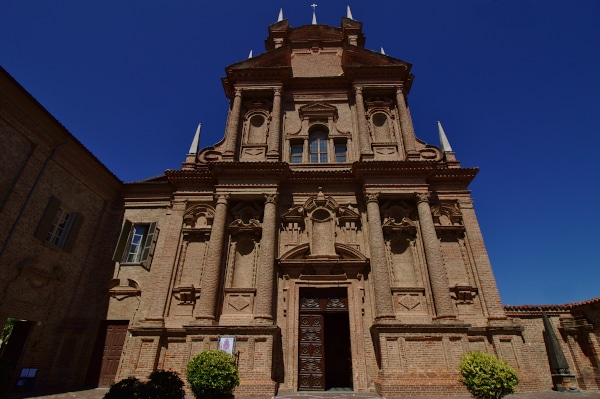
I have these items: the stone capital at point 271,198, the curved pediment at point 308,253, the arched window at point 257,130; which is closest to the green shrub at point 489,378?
the curved pediment at point 308,253

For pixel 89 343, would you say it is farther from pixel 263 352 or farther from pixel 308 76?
pixel 308 76

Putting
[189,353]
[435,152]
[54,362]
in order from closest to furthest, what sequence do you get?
[189,353] → [54,362] → [435,152]

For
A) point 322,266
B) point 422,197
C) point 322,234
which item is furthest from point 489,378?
point 322,234

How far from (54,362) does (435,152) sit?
61.7 feet

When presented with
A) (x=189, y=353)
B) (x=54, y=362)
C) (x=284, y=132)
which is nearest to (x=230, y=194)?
(x=284, y=132)

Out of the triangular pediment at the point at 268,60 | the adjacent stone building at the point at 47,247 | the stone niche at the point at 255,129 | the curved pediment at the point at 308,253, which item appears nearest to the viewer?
the adjacent stone building at the point at 47,247

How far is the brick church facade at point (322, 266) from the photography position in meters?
11.9

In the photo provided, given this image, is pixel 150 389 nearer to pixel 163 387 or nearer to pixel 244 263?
pixel 163 387

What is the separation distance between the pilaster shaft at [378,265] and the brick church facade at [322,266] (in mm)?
70

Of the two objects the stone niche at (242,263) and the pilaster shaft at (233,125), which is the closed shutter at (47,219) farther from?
the pilaster shaft at (233,125)

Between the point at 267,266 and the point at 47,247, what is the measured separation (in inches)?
334

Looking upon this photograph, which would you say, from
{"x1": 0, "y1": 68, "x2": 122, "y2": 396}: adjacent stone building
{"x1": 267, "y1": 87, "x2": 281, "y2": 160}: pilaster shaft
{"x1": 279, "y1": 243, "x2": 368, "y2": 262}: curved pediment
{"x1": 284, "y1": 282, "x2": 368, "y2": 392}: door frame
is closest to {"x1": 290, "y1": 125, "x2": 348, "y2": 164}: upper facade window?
{"x1": 267, "y1": 87, "x2": 281, "y2": 160}: pilaster shaft

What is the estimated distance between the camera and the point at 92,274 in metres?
14.6

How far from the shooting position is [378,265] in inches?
515
